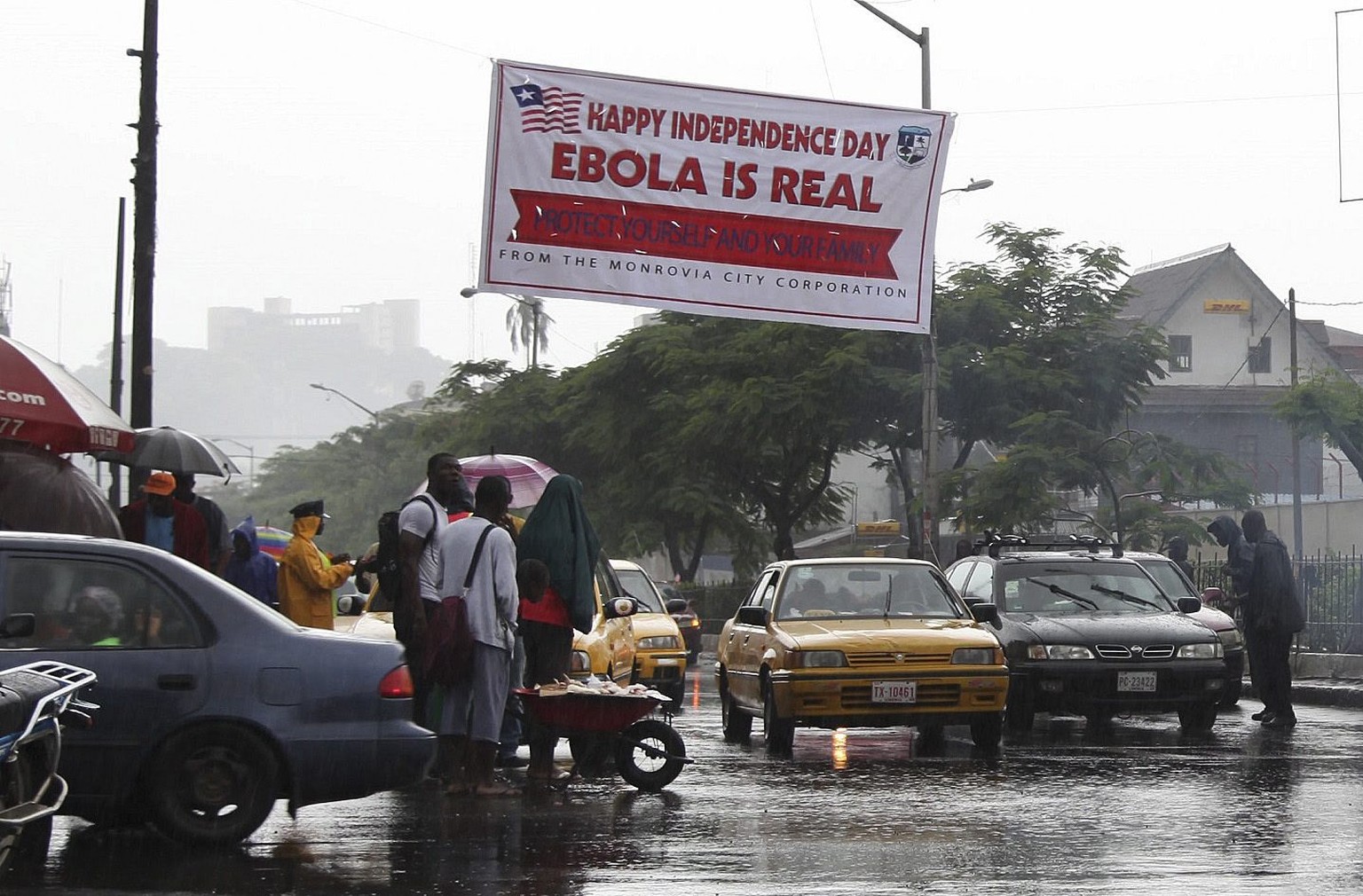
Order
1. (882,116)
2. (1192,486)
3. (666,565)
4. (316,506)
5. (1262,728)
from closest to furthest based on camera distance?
(316,506), (1262,728), (882,116), (1192,486), (666,565)

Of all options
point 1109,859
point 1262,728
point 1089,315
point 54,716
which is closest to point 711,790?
point 1109,859

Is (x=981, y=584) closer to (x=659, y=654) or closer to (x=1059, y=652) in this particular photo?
(x=1059, y=652)

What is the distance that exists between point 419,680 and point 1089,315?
2747 centimetres

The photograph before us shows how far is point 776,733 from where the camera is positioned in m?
14.5

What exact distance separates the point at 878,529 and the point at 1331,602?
3539cm

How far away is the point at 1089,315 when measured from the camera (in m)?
37.2

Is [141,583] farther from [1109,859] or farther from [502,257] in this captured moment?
[502,257]

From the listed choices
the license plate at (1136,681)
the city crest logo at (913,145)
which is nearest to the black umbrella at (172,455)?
the city crest logo at (913,145)

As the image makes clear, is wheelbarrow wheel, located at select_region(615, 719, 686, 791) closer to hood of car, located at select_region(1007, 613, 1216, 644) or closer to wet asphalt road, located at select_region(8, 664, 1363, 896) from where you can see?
wet asphalt road, located at select_region(8, 664, 1363, 896)

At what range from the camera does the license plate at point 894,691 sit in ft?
46.6

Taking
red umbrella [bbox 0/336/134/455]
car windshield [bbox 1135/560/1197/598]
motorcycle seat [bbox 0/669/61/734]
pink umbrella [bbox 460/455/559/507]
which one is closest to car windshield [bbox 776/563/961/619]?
car windshield [bbox 1135/560/1197/598]

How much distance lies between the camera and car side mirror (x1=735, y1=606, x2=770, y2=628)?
15.4 meters

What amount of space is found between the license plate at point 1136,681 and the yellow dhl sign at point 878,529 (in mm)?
41546

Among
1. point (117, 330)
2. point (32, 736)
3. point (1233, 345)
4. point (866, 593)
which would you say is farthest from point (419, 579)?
point (1233, 345)
